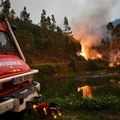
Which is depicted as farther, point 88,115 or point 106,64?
point 106,64

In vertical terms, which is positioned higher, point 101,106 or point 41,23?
point 41,23

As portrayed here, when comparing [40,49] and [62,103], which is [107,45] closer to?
[40,49]

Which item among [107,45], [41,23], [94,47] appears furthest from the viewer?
[94,47]

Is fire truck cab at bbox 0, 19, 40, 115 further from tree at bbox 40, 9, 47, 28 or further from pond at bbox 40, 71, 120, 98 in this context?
tree at bbox 40, 9, 47, 28

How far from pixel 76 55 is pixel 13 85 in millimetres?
126108

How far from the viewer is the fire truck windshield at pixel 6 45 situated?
13358mm

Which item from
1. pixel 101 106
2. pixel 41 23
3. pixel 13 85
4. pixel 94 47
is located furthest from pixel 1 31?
pixel 94 47

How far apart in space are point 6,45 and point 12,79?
2835 mm

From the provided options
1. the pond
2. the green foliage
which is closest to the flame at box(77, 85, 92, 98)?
the pond

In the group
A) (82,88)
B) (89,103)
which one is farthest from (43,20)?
(89,103)

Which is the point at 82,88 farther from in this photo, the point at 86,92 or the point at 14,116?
the point at 14,116

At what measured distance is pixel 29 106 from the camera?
40.4ft

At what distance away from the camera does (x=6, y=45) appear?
45.4 feet

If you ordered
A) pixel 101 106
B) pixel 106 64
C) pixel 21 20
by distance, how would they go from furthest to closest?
pixel 21 20 < pixel 106 64 < pixel 101 106
